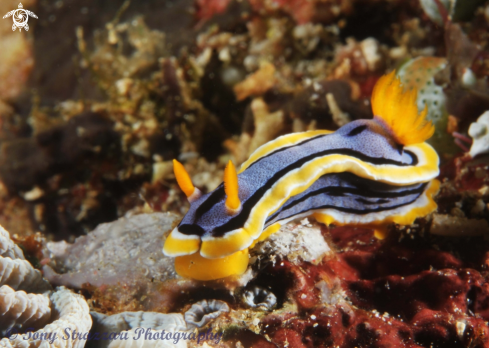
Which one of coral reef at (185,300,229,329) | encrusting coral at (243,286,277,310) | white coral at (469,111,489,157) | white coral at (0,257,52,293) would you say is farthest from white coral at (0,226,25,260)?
white coral at (469,111,489,157)

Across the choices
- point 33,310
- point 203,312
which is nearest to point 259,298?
point 203,312

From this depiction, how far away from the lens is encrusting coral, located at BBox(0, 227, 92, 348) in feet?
5.93

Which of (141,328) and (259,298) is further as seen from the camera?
(259,298)

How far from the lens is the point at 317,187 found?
2.66 metres

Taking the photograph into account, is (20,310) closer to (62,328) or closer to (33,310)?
(33,310)

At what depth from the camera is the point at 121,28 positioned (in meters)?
5.27

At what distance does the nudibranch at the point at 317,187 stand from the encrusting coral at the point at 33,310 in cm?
66

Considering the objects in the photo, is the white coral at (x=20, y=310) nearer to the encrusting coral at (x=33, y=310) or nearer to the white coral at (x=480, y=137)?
the encrusting coral at (x=33, y=310)

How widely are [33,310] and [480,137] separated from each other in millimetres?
3656

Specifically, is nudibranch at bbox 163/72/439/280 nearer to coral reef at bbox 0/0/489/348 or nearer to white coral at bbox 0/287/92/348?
coral reef at bbox 0/0/489/348

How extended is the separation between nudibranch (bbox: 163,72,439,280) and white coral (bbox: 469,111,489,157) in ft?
1.12

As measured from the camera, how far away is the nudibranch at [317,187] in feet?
7.18

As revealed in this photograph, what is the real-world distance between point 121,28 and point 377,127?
14.2 feet

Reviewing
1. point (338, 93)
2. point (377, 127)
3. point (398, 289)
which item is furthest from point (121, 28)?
point (398, 289)
